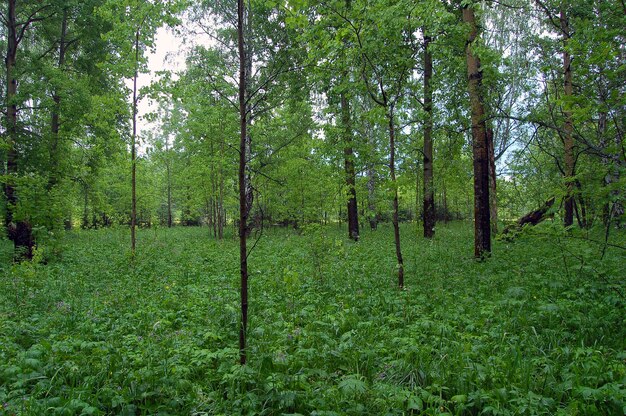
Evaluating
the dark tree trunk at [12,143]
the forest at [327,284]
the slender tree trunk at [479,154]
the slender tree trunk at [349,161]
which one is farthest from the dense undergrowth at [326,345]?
the slender tree trunk at [349,161]

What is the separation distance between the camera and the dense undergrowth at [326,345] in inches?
106

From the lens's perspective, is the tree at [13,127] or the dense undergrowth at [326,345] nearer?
the dense undergrowth at [326,345]

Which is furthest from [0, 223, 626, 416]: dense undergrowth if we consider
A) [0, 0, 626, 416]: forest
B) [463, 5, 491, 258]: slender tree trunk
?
[463, 5, 491, 258]: slender tree trunk

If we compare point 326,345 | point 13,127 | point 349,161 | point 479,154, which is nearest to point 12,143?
point 13,127

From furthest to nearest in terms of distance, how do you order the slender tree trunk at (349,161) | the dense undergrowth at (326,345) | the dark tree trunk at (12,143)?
the slender tree trunk at (349,161), the dark tree trunk at (12,143), the dense undergrowth at (326,345)

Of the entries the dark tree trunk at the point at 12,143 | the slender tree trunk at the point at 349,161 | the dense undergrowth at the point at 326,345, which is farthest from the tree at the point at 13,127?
the slender tree trunk at the point at 349,161

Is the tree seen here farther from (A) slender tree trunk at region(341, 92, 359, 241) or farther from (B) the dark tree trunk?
(A) slender tree trunk at region(341, 92, 359, 241)

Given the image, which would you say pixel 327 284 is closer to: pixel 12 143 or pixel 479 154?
pixel 479 154

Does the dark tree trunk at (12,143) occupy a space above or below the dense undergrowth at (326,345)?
above

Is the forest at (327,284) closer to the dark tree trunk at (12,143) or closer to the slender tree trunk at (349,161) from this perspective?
the dark tree trunk at (12,143)

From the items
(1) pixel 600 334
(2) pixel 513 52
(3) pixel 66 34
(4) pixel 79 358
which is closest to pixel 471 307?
(1) pixel 600 334

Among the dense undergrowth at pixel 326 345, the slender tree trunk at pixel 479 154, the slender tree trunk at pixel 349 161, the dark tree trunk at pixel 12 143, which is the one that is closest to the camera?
the dense undergrowth at pixel 326 345

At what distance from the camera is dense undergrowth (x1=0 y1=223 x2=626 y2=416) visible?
270 centimetres

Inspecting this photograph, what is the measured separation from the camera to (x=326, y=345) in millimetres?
3592
